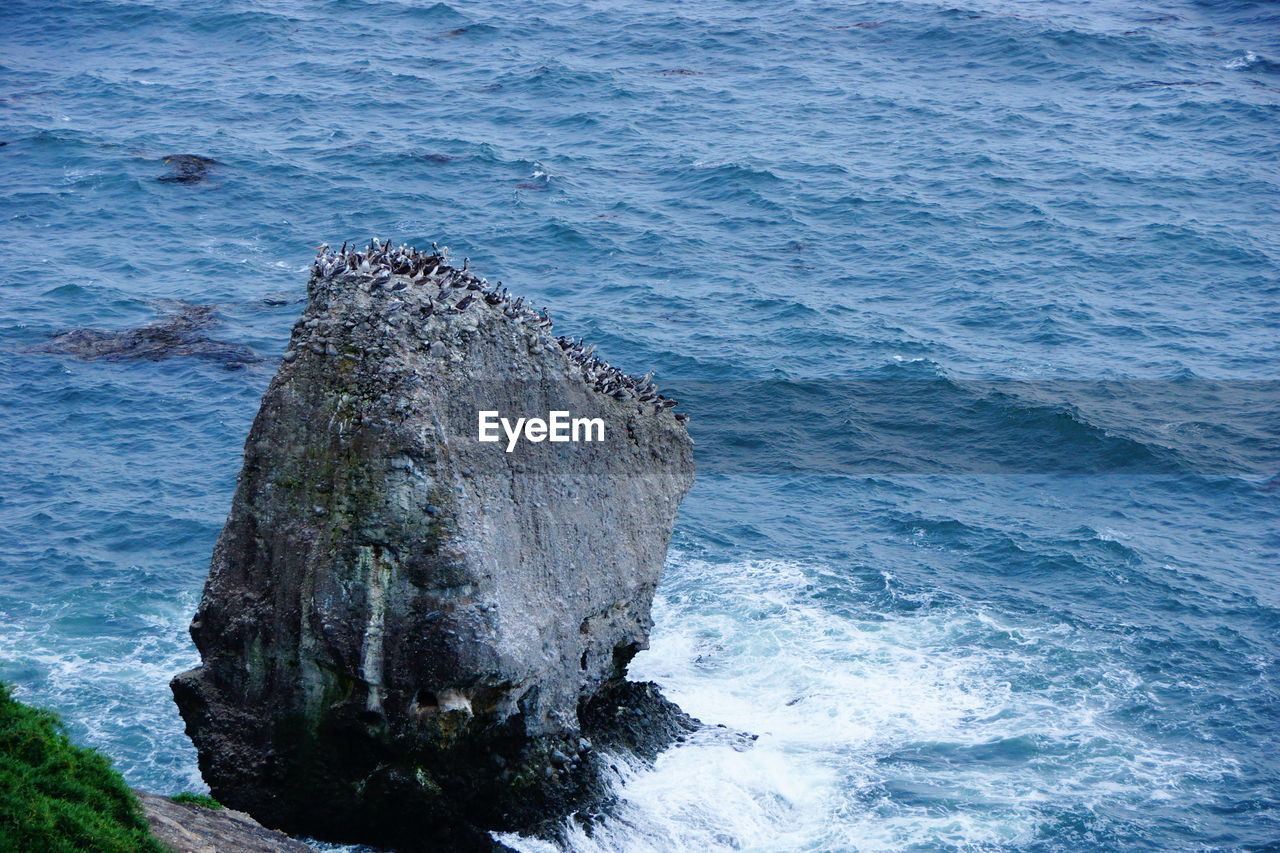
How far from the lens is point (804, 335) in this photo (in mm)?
64938

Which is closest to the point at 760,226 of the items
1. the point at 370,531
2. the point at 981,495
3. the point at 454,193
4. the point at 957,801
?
the point at 454,193

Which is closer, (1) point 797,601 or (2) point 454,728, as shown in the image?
(2) point 454,728

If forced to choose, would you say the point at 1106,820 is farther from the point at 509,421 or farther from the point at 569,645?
the point at 509,421

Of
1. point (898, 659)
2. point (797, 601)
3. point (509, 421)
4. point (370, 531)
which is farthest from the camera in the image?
point (797, 601)

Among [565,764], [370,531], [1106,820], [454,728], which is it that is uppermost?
[370,531]

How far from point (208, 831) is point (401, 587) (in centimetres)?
651

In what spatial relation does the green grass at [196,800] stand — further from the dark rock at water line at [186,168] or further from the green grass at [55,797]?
the dark rock at water line at [186,168]

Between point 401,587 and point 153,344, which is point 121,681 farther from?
point 153,344

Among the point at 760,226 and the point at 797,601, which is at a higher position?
the point at 760,226

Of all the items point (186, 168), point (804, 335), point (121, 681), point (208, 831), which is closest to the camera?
point (208, 831)

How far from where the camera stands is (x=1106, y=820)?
3662 cm

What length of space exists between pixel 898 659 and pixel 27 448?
34.0 metres

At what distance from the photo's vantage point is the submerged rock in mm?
60406

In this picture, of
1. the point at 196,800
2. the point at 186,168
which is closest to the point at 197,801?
the point at 196,800
